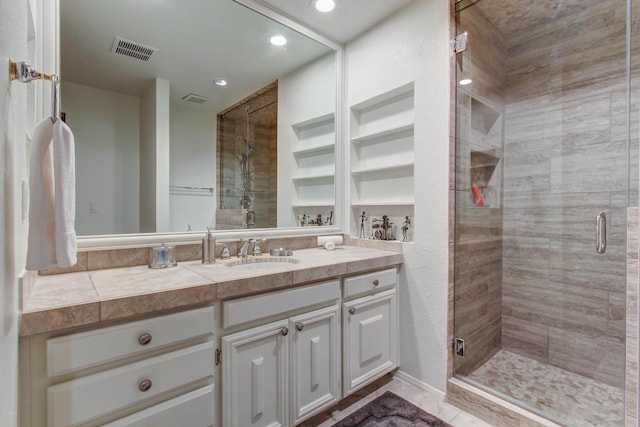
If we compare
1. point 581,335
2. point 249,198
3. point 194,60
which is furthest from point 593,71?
point 194,60

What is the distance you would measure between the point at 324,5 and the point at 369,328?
2.13 m

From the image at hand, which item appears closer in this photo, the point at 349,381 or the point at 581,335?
the point at 349,381

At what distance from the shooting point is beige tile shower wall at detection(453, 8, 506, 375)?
6.20ft

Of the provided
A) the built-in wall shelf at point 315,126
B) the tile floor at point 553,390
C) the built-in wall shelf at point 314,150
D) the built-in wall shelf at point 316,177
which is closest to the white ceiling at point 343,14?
the built-in wall shelf at point 315,126

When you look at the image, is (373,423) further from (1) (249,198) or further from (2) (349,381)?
(1) (249,198)

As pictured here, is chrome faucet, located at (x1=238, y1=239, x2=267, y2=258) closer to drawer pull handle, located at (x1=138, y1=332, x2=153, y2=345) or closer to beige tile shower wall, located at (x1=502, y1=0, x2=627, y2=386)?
drawer pull handle, located at (x1=138, y1=332, x2=153, y2=345)

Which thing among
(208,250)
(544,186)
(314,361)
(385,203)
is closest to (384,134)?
(385,203)

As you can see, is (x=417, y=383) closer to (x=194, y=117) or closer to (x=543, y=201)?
(x=543, y=201)

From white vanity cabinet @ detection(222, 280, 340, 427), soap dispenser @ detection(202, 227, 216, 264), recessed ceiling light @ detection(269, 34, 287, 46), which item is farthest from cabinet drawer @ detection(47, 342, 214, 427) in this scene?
recessed ceiling light @ detection(269, 34, 287, 46)

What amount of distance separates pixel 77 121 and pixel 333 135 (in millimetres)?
1638

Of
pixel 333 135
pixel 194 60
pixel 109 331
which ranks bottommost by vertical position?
pixel 109 331

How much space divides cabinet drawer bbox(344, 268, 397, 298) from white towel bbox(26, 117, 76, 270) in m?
1.24

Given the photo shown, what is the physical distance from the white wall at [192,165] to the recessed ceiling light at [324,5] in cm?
104

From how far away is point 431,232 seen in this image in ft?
6.14
